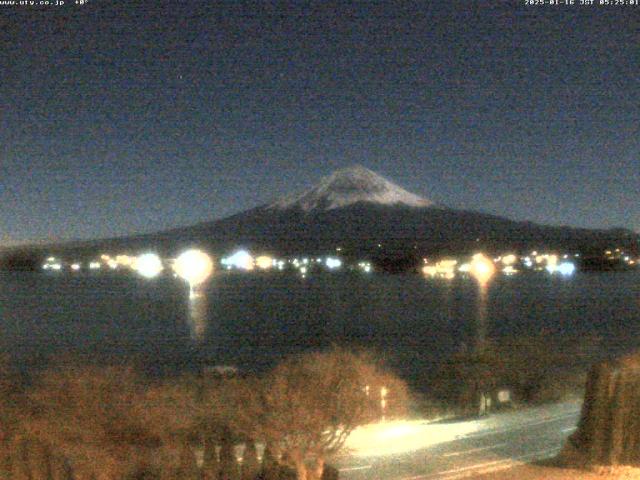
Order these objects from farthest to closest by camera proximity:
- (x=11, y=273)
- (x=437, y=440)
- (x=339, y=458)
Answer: (x=11, y=273), (x=437, y=440), (x=339, y=458)

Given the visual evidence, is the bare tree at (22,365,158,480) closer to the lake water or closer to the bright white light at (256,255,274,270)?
the lake water

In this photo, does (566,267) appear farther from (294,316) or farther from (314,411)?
(314,411)

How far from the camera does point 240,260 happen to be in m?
75.0

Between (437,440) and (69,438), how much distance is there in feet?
17.5

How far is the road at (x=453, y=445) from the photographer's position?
9523 mm

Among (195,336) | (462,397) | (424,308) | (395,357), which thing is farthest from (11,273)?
(462,397)

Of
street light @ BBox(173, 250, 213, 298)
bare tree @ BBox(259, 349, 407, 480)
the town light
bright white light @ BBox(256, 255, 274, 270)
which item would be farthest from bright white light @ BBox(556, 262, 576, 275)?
bare tree @ BBox(259, 349, 407, 480)

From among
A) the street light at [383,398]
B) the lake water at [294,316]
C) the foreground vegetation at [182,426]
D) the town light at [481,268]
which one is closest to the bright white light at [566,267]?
the lake water at [294,316]

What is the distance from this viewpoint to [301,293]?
5869cm

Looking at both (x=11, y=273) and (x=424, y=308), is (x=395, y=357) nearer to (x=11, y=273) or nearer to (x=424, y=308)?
(x=424, y=308)

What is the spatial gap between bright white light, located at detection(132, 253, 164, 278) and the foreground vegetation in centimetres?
6994

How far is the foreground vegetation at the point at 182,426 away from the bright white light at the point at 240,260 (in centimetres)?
6534

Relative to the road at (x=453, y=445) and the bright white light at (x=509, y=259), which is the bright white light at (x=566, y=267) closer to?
the bright white light at (x=509, y=259)

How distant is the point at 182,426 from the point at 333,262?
64315mm
